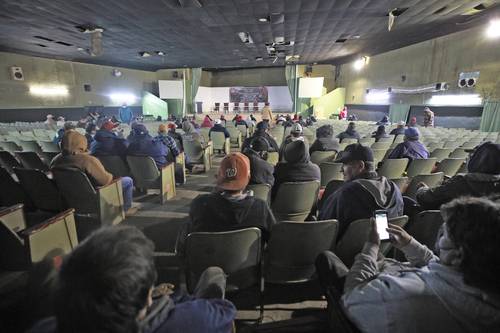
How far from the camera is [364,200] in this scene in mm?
1853

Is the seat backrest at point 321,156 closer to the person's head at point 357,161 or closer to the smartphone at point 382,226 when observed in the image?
the person's head at point 357,161

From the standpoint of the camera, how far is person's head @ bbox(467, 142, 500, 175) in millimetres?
2023

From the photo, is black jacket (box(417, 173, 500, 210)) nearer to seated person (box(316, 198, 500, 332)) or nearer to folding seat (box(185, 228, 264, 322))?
seated person (box(316, 198, 500, 332))

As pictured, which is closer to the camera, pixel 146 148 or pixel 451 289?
pixel 451 289

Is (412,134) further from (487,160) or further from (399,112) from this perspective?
(399,112)

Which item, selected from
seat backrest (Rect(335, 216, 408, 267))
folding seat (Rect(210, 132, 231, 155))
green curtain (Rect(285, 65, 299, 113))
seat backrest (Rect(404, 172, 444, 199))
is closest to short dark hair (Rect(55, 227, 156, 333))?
seat backrest (Rect(335, 216, 408, 267))

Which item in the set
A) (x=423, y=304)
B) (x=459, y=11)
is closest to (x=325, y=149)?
(x=423, y=304)

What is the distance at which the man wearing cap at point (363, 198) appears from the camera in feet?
6.08

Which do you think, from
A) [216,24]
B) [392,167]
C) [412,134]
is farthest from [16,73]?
[412,134]


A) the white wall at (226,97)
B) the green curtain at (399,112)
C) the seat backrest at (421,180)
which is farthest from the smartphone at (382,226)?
the white wall at (226,97)

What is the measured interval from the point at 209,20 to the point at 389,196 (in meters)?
8.45

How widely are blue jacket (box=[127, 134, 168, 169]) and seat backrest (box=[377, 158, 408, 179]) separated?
344cm

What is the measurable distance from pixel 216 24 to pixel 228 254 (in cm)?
904

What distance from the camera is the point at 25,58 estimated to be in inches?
495
